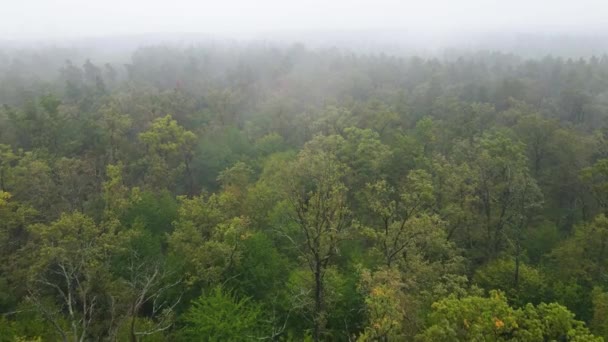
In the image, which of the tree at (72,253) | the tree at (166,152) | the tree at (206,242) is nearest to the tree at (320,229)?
the tree at (206,242)

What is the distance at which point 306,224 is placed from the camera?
2286cm

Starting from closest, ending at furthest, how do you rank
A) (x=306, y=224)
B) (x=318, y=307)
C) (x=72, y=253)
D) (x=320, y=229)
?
(x=320, y=229) → (x=318, y=307) → (x=306, y=224) → (x=72, y=253)

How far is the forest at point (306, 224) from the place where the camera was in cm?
2178

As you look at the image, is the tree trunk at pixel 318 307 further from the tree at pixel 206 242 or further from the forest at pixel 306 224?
the tree at pixel 206 242

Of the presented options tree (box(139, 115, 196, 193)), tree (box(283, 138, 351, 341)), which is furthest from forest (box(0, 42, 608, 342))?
tree (box(139, 115, 196, 193))

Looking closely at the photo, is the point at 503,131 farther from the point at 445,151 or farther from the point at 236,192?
the point at 236,192

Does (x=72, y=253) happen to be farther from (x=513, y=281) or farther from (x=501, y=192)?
(x=501, y=192)

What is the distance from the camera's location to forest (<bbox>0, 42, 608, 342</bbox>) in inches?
858

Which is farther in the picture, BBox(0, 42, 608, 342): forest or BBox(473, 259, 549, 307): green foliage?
BBox(473, 259, 549, 307): green foliage

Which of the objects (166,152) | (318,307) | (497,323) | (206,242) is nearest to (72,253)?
(206,242)

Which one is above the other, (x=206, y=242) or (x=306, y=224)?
(x=306, y=224)

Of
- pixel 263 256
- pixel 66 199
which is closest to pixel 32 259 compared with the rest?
pixel 66 199

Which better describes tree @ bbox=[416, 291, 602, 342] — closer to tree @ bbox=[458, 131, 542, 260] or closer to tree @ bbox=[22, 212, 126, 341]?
tree @ bbox=[458, 131, 542, 260]

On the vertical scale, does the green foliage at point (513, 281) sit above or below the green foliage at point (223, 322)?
below
